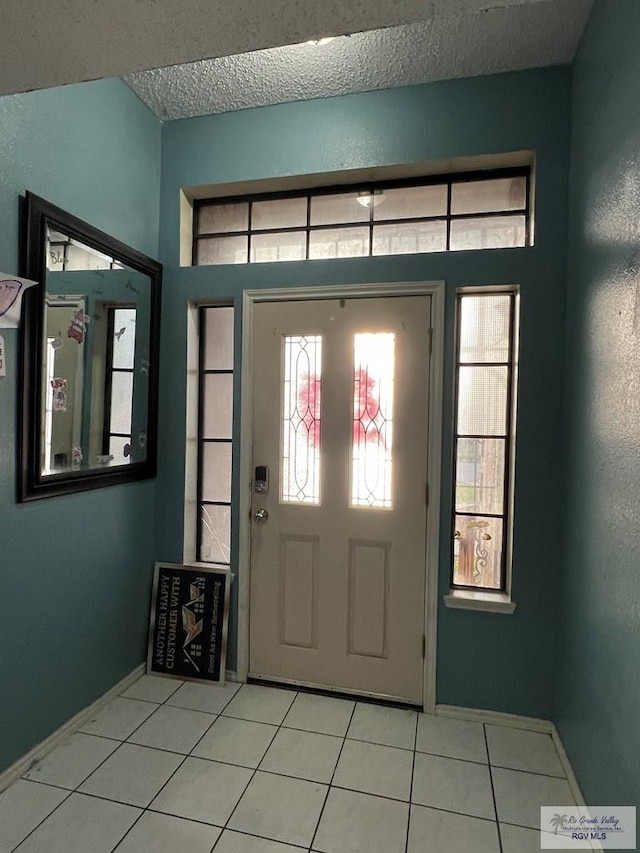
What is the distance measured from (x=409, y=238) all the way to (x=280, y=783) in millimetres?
2474

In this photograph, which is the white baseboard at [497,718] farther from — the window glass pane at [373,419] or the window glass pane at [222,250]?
the window glass pane at [222,250]

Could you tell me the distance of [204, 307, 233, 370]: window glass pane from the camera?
2627mm

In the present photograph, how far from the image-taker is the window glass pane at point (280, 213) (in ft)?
8.26

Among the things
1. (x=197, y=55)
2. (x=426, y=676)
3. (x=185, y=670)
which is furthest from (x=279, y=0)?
(x=185, y=670)

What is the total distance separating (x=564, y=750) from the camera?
194 cm

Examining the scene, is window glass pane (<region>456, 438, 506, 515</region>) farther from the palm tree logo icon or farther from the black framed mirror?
the black framed mirror

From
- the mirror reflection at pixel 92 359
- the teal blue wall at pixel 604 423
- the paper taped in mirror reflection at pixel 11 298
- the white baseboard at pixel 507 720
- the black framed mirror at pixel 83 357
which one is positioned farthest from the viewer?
the white baseboard at pixel 507 720

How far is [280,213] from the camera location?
2545 mm

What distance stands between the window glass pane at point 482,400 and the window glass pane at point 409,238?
64 centimetres

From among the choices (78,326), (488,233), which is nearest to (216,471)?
(78,326)

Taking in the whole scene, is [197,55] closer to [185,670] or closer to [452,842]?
[452,842]

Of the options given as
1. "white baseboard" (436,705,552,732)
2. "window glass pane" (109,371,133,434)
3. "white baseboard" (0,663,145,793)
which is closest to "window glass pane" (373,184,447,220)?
"window glass pane" (109,371,133,434)

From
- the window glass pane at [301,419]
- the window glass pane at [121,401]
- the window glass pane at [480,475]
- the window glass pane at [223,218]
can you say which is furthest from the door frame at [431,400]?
the window glass pane at [121,401]

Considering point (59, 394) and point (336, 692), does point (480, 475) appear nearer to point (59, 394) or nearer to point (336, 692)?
point (336, 692)
